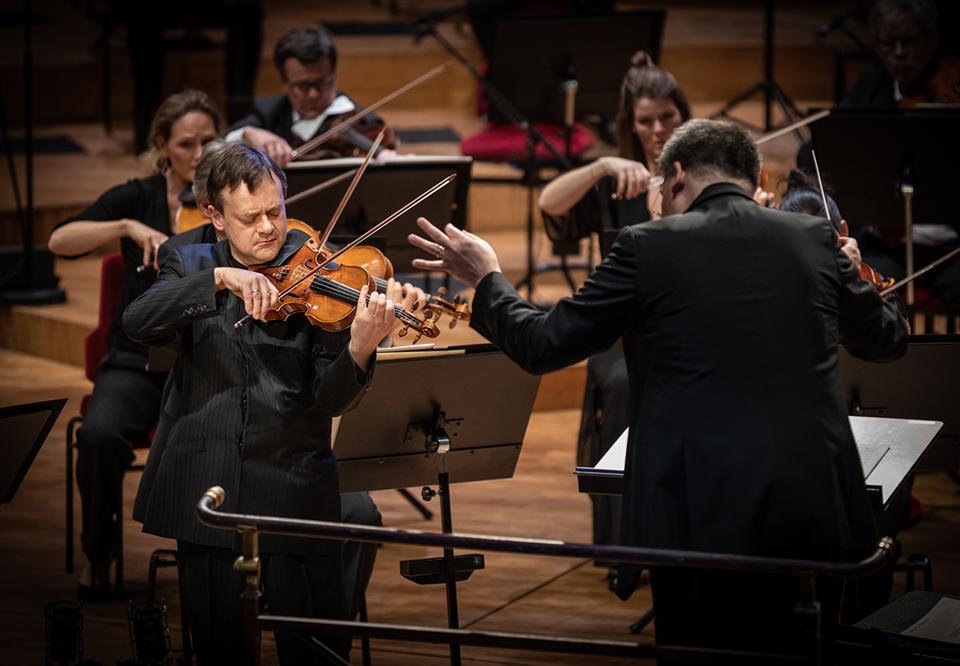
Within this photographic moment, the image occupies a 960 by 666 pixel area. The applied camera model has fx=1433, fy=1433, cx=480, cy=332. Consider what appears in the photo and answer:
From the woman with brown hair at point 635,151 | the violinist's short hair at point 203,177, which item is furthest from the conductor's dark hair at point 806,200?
the violinist's short hair at point 203,177

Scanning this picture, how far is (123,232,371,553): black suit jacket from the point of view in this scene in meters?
2.60

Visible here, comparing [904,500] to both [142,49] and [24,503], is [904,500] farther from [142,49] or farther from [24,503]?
[142,49]

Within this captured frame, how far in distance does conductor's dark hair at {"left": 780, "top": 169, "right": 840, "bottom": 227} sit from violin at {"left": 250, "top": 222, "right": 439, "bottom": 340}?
1.03m

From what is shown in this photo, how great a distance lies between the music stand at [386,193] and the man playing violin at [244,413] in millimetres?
1032

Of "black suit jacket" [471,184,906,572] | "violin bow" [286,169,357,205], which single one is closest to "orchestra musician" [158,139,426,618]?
"violin bow" [286,169,357,205]

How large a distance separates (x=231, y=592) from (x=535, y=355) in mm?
807

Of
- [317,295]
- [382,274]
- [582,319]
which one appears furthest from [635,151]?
[582,319]

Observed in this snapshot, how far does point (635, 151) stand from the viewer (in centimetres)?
403

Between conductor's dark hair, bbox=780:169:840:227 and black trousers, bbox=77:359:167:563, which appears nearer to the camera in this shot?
conductor's dark hair, bbox=780:169:840:227

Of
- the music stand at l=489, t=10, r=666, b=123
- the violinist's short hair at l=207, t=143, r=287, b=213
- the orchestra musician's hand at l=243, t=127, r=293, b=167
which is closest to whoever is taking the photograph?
the violinist's short hair at l=207, t=143, r=287, b=213

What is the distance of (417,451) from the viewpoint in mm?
2898

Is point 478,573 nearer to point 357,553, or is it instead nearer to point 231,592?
point 357,553

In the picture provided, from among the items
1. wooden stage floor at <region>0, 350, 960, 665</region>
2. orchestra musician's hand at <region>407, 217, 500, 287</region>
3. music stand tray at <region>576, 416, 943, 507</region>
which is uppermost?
orchestra musician's hand at <region>407, 217, 500, 287</region>

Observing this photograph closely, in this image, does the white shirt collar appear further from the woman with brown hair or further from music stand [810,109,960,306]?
music stand [810,109,960,306]
